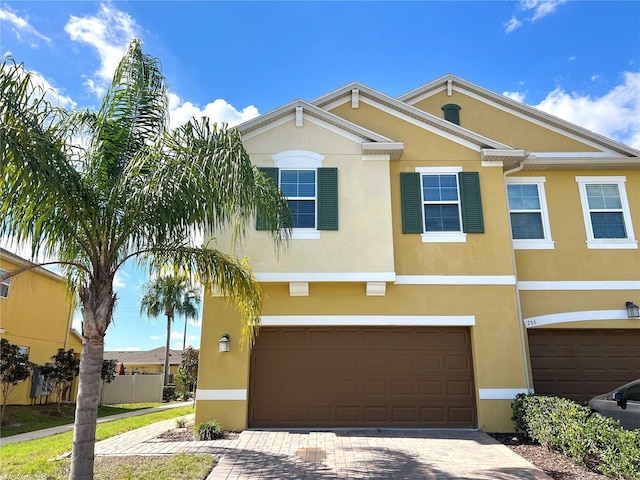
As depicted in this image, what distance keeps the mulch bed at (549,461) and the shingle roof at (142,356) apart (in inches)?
1508

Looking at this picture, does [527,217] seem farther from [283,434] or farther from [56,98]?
[56,98]

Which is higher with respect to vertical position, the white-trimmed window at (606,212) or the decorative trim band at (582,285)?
the white-trimmed window at (606,212)

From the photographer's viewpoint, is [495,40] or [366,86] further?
[366,86]

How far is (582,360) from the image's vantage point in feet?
37.7

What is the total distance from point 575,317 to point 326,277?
644 cm

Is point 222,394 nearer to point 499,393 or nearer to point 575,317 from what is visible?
point 499,393

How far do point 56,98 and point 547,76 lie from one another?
11701 millimetres

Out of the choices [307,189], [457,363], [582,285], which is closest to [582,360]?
[582,285]

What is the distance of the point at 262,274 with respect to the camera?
10.6 m

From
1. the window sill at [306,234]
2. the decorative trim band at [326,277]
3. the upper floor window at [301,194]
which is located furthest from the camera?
the upper floor window at [301,194]


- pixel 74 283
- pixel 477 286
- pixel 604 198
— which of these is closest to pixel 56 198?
pixel 74 283

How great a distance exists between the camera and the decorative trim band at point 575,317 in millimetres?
11352

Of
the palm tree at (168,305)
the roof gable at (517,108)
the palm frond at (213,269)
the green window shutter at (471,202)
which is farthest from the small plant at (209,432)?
the palm tree at (168,305)

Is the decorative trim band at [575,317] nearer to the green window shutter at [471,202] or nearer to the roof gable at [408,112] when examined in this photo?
the green window shutter at [471,202]
